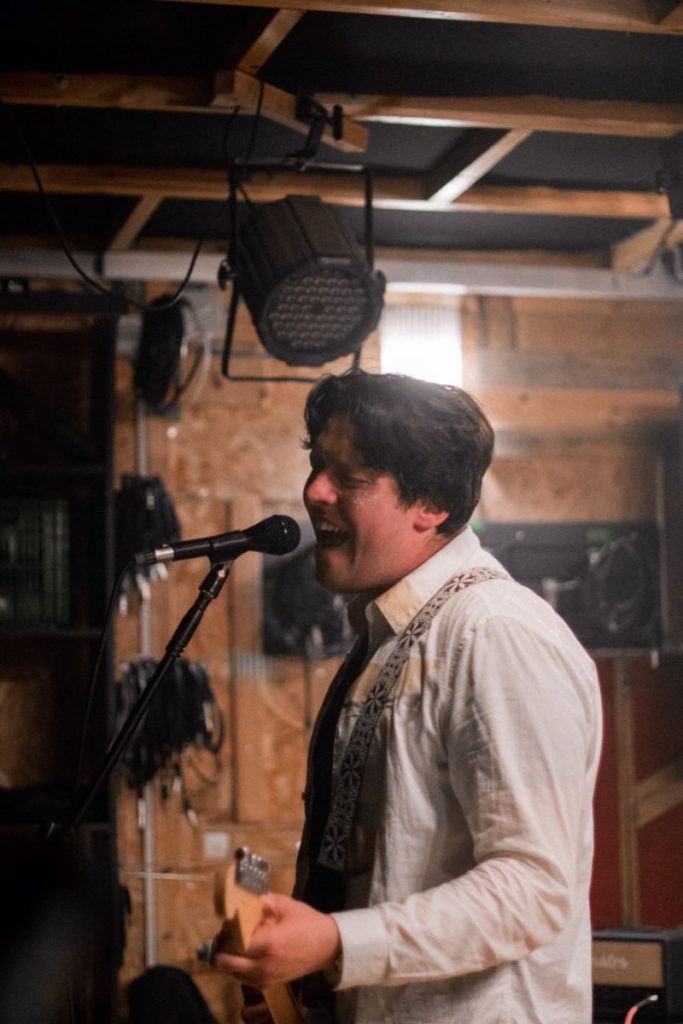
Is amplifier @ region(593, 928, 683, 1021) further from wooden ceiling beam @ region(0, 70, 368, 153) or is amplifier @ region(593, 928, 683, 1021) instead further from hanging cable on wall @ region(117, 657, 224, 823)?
wooden ceiling beam @ region(0, 70, 368, 153)

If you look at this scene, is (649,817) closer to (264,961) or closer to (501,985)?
(501,985)

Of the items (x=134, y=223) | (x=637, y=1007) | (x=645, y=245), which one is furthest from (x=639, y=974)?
(x=134, y=223)

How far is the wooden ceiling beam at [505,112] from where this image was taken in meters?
3.07

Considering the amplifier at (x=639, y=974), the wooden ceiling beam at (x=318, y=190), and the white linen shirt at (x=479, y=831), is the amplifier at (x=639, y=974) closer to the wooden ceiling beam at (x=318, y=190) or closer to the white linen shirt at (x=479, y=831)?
the white linen shirt at (x=479, y=831)

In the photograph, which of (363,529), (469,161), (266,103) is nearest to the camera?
(363,529)

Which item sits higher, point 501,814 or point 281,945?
point 501,814

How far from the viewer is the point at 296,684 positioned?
175 inches

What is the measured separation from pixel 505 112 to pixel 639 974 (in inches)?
80.8

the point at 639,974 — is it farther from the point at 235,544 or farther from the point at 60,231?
the point at 60,231

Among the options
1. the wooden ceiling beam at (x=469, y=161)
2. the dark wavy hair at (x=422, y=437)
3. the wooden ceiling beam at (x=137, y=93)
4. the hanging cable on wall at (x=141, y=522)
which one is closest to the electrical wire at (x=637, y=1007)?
the dark wavy hair at (x=422, y=437)

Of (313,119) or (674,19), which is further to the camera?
(313,119)

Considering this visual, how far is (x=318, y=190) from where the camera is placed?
368cm

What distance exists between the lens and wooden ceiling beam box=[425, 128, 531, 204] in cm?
331

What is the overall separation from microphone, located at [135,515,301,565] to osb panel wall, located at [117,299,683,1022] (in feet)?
7.49
